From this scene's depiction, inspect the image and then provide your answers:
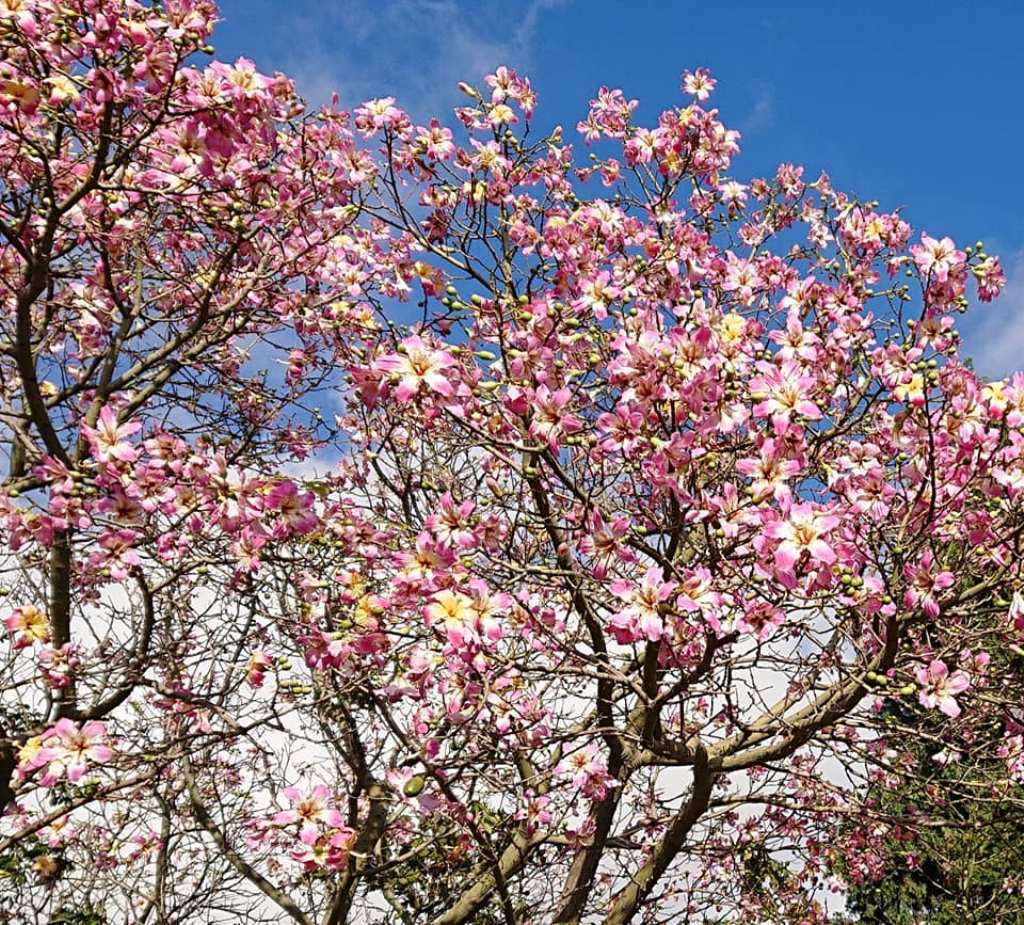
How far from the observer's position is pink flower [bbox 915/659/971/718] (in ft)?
9.84

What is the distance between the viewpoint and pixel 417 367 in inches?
106

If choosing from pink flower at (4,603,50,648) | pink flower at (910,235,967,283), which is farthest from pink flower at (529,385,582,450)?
pink flower at (4,603,50,648)

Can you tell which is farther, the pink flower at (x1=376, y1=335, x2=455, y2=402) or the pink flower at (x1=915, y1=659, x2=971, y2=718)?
the pink flower at (x1=915, y1=659, x2=971, y2=718)

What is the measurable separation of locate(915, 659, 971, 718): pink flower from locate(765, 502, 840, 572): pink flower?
3.03 feet

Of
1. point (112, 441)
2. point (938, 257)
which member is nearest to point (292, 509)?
point (112, 441)

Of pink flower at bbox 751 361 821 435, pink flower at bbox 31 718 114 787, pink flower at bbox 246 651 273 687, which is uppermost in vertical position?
pink flower at bbox 246 651 273 687

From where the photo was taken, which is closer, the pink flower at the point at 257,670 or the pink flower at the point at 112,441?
the pink flower at the point at 112,441

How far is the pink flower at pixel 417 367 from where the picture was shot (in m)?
2.64

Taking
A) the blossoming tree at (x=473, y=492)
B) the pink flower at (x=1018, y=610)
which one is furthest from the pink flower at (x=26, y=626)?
the pink flower at (x=1018, y=610)

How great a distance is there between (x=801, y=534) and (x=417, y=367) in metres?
1.29

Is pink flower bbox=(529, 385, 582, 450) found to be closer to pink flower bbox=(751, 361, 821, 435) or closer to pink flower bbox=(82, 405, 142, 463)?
pink flower bbox=(751, 361, 821, 435)

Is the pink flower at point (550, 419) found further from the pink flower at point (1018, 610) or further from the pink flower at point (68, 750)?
the pink flower at point (68, 750)

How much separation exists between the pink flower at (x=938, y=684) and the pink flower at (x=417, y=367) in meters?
2.00

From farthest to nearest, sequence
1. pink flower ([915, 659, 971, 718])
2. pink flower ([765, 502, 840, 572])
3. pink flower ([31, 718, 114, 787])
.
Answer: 1. pink flower ([31, 718, 114, 787])
2. pink flower ([915, 659, 971, 718])
3. pink flower ([765, 502, 840, 572])
